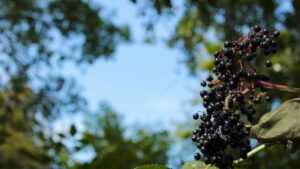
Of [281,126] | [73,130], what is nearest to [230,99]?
[281,126]

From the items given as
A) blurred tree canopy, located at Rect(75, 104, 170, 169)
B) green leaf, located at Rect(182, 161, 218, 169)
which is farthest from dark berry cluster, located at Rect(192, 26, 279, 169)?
blurred tree canopy, located at Rect(75, 104, 170, 169)

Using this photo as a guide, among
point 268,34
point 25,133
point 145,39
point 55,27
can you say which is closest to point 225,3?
point 55,27

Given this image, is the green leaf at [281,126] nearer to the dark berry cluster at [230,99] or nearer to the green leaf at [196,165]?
the dark berry cluster at [230,99]

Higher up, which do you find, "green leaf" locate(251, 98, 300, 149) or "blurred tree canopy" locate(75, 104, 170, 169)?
"blurred tree canopy" locate(75, 104, 170, 169)

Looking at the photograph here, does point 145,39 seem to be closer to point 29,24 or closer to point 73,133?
point 29,24

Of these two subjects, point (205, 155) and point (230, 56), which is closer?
point (205, 155)

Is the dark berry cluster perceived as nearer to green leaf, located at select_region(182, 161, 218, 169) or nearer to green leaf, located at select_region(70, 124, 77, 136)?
green leaf, located at select_region(182, 161, 218, 169)

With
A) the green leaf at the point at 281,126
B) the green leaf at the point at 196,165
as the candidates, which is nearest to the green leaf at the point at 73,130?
the green leaf at the point at 196,165
